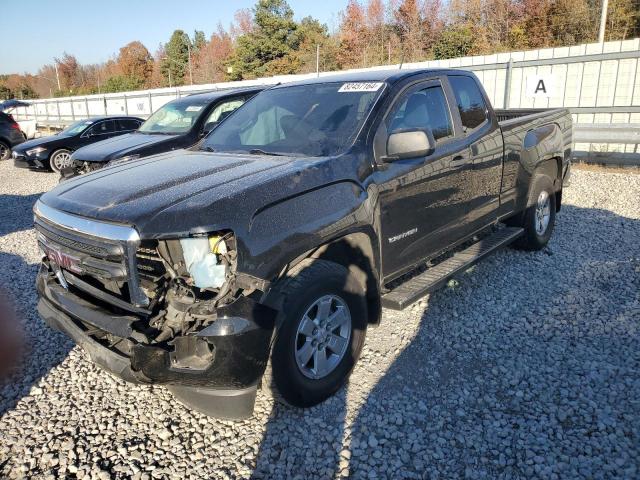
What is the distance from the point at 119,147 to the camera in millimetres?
8227

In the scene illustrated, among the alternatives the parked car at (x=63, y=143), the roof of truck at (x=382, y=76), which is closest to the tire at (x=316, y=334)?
the roof of truck at (x=382, y=76)

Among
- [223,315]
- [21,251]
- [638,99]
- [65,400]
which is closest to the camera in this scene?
[223,315]

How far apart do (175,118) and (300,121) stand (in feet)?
19.0

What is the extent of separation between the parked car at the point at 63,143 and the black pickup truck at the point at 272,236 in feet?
35.5

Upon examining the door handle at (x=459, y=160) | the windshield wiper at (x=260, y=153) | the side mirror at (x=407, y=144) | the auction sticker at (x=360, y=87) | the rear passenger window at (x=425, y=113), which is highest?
the auction sticker at (x=360, y=87)

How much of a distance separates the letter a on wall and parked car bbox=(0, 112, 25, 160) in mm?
16718

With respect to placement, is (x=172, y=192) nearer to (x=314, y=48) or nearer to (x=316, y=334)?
(x=316, y=334)

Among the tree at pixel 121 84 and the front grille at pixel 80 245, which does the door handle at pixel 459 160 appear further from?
the tree at pixel 121 84

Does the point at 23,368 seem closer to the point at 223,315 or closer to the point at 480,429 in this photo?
the point at 223,315

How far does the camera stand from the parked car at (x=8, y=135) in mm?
17050

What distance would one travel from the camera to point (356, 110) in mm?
3645

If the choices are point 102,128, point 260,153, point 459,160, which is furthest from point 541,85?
point 102,128

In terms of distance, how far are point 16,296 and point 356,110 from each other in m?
4.03

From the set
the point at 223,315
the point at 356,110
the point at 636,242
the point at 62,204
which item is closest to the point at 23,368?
A: the point at 62,204
